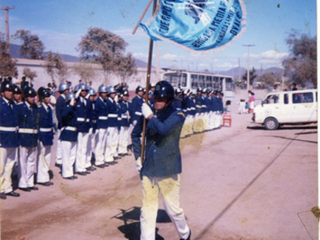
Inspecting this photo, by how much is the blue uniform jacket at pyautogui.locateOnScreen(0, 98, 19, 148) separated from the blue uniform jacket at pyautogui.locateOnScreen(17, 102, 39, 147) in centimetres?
18

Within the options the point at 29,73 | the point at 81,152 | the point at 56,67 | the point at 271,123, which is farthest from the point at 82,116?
the point at 29,73

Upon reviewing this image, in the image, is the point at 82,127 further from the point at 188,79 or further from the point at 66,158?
the point at 188,79

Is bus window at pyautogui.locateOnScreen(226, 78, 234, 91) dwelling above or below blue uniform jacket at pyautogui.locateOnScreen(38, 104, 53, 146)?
above

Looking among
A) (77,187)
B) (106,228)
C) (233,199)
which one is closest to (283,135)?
(233,199)

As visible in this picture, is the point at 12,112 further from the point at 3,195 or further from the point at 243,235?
the point at 243,235

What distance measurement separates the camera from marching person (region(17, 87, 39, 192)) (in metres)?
6.01

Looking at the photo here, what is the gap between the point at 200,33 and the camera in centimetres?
451

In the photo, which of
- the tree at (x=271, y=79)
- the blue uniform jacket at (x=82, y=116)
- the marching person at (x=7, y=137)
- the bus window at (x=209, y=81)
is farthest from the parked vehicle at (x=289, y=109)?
the tree at (x=271, y=79)

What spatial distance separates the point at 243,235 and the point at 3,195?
423cm

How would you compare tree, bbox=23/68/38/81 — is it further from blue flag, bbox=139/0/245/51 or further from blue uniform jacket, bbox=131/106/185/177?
blue uniform jacket, bbox=131/106/185/177

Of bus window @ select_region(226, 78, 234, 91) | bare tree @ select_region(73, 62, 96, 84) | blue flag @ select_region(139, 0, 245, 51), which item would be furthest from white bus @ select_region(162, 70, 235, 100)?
blue flag @ select_region(139, 0, 245, 51)

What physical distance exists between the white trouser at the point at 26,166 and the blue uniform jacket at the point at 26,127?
0.58 ft

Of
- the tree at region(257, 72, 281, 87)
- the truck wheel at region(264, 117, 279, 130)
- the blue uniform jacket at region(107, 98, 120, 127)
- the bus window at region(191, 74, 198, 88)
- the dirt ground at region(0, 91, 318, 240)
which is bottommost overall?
the dirt ground at region(0, 91, 318, 240)

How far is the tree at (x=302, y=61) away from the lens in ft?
58.1
